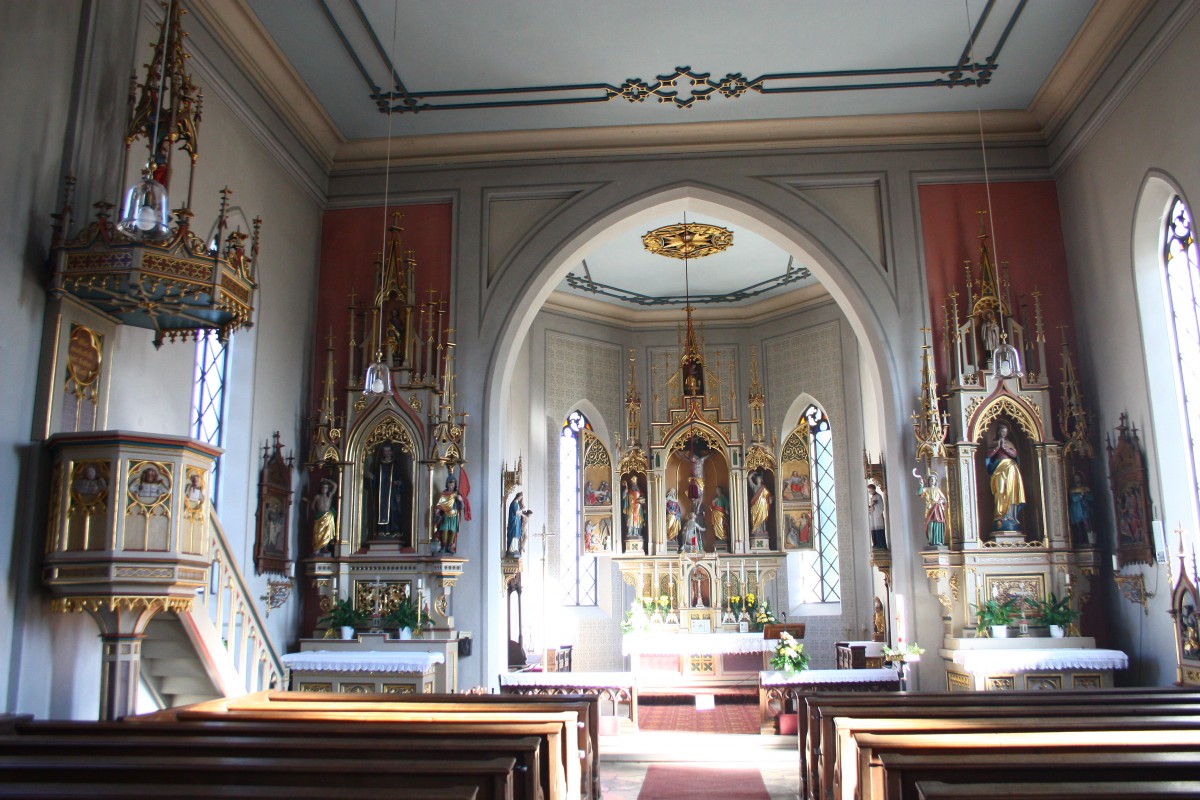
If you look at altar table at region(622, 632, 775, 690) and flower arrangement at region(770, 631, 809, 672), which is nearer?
flower arrangement at region(770, 631, 809, 672)

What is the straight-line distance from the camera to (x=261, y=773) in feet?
13.6

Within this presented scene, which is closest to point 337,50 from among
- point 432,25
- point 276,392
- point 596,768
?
point 432,25

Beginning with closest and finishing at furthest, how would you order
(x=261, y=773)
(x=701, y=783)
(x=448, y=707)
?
(x=261, y=773), (x=448, y=707), (x=701, y=783)

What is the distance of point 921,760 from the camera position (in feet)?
13.1

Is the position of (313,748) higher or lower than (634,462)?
lower

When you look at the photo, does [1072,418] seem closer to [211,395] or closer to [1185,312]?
[1185,312]

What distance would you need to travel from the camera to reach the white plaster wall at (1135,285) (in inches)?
358

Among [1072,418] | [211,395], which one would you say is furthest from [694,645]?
[211,395]

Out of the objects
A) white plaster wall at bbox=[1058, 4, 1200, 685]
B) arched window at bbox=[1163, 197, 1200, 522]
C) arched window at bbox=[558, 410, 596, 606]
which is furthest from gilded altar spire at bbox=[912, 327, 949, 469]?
arched window at bbox=[558, 410, 596, 606]

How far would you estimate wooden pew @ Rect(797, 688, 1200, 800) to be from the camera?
6492 millimetres

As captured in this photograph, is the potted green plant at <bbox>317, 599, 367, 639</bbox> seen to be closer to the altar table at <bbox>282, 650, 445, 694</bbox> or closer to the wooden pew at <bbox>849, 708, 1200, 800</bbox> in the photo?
the altar table at <bbox>282, 650, 445, 694</bbox>

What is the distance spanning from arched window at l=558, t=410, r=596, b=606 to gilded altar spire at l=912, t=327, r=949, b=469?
848cm

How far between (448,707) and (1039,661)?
6.23 meters

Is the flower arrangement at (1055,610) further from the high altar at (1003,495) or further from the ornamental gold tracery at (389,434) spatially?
the ornamental gold tracery at (389,434)
